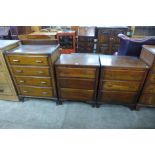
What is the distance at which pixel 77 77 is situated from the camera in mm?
1642

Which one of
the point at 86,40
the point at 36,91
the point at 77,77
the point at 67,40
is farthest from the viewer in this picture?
the point at 67,40

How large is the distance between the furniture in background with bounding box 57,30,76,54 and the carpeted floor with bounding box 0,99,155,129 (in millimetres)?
2306

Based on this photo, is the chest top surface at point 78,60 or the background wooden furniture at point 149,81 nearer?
the background wooden furniture at point 149,81

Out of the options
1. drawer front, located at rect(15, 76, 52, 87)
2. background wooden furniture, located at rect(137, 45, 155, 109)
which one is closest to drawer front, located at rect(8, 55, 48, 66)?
drawer front, located at rect(15, 76, 52, 87)

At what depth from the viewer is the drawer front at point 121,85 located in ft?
5.29

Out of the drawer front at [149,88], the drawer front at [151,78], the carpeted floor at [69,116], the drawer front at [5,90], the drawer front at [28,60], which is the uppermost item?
the drawer front at [28,60]

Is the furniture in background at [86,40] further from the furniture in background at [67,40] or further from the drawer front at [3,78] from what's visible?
the drawer front at [3,78]

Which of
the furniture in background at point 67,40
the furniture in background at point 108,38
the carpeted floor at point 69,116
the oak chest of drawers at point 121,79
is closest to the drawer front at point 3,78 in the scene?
the carpeted floor at point 69,116

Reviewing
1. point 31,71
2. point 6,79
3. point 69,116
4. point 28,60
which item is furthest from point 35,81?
point 69,116

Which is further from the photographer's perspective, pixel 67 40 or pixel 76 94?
pixel 67 40

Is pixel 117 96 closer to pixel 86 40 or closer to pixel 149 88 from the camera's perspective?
pixel 149 88

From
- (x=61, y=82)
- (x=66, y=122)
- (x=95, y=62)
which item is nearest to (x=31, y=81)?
(x=61, y=82)

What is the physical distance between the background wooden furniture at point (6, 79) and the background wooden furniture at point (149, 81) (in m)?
1.81

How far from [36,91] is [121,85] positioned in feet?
4.14
